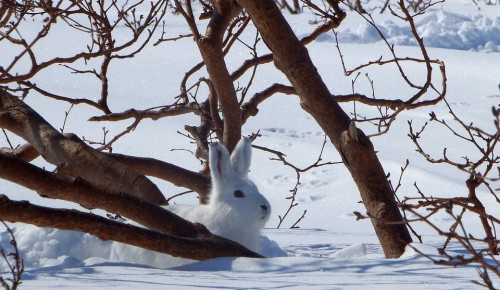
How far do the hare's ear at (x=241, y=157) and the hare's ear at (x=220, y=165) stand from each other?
6cm

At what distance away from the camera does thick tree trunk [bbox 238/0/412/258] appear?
10.5ft

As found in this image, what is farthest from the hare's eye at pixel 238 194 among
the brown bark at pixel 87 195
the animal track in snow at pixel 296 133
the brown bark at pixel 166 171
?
the animal track in snow at pixel 296 133

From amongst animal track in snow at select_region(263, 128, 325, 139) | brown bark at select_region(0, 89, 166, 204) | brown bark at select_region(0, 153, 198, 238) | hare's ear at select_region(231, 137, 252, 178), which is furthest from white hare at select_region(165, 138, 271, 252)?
animal track in snow at select_region(263, 128, 325, 139)

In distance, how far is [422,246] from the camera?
2.80 meters

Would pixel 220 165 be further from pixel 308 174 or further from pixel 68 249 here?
pixel 308 174

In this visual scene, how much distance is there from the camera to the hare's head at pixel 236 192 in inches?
159

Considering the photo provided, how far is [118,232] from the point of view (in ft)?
9.29

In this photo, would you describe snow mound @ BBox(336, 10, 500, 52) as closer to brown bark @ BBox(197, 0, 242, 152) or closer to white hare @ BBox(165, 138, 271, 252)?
brown bark @ BBox(197, 0, 242, 152)

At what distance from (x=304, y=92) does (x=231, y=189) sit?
40.7 inches

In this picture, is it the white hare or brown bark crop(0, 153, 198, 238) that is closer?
brown bark crop(0, 153, 198, 238)

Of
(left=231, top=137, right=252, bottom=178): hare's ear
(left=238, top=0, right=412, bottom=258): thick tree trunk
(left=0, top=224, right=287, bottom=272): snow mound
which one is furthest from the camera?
(left=231, top=137, right=252, bottom=178): hare's ear

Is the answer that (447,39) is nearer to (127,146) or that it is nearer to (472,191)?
(127,146)

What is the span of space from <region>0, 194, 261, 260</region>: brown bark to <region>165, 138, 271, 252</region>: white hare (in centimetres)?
83

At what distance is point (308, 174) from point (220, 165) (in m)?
4.76
